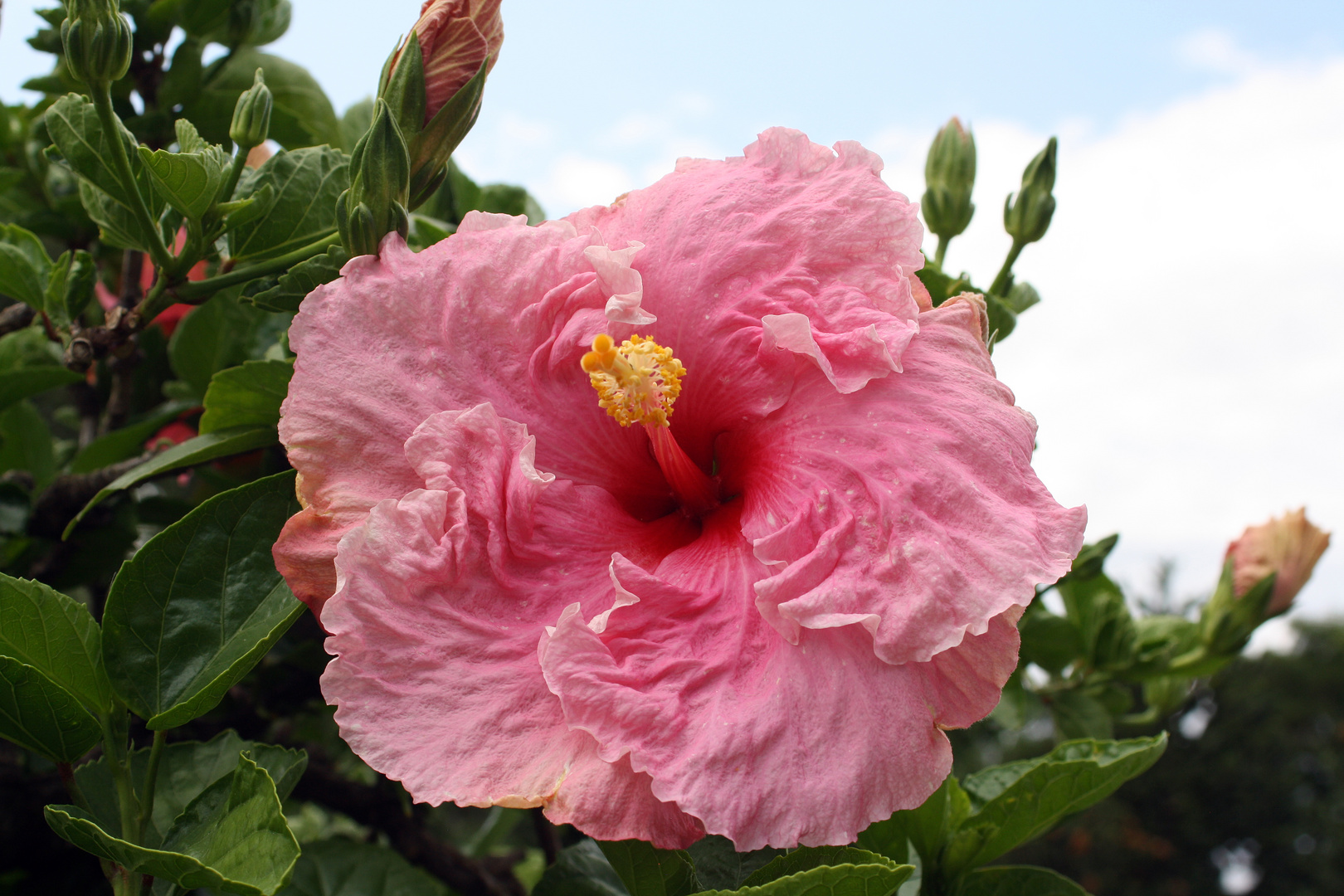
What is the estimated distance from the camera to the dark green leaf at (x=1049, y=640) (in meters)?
2.01

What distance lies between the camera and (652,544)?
3.68ft

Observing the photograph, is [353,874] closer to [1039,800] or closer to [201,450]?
[201,450]

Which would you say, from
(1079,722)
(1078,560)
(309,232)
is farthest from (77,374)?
(1079,722)

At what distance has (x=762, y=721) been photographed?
0.88m

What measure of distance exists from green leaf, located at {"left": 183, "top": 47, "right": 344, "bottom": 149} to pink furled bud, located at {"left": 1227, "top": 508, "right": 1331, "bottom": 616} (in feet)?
7.13

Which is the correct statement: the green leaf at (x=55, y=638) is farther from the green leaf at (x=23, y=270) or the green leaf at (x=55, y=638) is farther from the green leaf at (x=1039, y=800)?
the green leaf at (x=1039, y=800)

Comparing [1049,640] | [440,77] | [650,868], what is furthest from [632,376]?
[1049,640]

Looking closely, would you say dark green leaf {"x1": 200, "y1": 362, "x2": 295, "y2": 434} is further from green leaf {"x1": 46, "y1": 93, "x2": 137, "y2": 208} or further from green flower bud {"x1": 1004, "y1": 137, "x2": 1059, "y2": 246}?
green flower bud {"x1": 1004, "y1": 137, "x2": 1059, "y2": 246}

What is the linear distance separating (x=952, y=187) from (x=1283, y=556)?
1.23 m

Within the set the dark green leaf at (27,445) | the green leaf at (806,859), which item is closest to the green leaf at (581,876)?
the green leaf at (806,859)

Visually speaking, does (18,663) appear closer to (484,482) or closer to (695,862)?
(484,482)

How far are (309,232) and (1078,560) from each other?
141 centimetres

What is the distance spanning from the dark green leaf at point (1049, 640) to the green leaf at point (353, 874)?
1.22 metres

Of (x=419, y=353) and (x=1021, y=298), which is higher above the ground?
(x=419, y=353)
